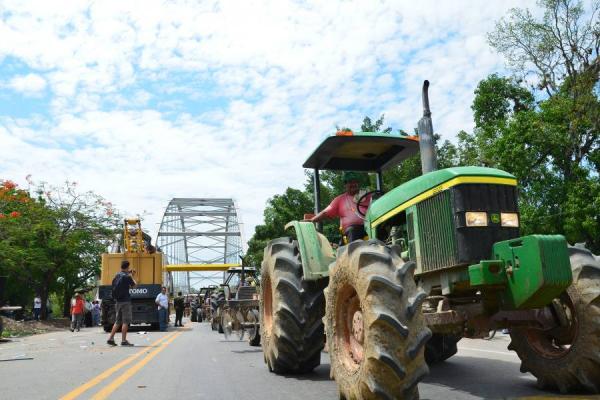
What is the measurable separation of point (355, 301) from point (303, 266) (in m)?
1.71

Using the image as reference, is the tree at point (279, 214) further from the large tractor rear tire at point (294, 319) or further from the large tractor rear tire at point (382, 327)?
the large tractor rear tire at point (382, 327)

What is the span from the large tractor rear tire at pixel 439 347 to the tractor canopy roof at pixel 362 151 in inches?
92.0

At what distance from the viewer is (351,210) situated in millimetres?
7613

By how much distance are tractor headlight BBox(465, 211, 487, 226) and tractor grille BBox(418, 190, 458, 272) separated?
0.14 m

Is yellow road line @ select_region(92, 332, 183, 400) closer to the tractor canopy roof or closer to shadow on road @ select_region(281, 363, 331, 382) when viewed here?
shadow on road @ select_region(281, 363, 331, 382)

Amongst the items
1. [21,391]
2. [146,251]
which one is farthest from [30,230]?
[21,391]

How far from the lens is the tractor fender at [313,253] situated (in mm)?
7020

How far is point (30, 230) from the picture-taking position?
102ft

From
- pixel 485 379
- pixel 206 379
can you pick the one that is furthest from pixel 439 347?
pixel 206 379

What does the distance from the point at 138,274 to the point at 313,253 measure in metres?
18.7

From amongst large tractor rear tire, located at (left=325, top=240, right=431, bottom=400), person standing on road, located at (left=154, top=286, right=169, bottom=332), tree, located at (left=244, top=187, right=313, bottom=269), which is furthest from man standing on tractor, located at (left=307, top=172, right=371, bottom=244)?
tree, located at (left=244, top=187, right=313, bottom=269)

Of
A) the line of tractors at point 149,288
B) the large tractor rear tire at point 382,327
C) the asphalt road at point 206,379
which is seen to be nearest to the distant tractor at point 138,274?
the line of tractors at point 149,288

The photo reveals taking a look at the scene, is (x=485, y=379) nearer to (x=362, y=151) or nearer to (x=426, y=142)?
(x=426, y=142)

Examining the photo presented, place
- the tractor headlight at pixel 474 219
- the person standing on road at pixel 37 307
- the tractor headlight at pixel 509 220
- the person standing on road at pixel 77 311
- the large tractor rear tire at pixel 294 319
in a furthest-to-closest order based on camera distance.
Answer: the person standing on road at pixel 37 307, the person standing on road at pixel 77 311, the large tractor rear tire at pixel 294 319, the tractor headlight at pixel 509 220, the tractor headlight at pixel 474 219
